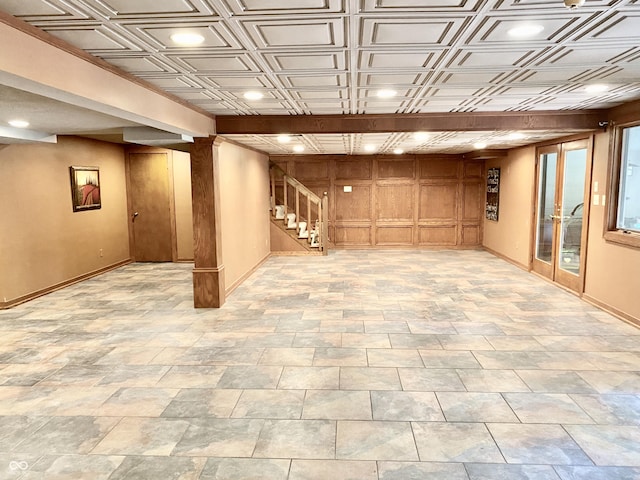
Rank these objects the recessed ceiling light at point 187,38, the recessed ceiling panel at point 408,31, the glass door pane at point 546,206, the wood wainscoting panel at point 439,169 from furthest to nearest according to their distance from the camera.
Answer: the wood wainscoting panel at point 439,169, the glass door pane at point 546,206, the recessed ceiling light at point 187,38, the recessed ceiling panel at point 408,31

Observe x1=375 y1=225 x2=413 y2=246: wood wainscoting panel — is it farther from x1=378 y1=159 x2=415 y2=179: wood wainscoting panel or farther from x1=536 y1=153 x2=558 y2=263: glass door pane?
x1=536 y1=153 x2=558 y2=263: glass door pane

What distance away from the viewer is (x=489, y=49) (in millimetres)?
2770

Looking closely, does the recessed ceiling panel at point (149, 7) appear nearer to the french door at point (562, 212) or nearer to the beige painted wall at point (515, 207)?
the french door at point (562, 212)

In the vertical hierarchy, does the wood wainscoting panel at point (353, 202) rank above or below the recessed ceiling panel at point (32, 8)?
below

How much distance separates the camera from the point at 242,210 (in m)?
7.32

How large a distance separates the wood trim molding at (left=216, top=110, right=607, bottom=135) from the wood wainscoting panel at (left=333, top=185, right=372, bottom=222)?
5.30m

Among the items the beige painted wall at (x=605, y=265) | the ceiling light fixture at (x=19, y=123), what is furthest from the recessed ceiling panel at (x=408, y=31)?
the ceiling light fixture at (x=19, y=123)

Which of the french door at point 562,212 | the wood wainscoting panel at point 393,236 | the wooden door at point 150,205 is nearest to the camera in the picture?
the french door at point 562,212

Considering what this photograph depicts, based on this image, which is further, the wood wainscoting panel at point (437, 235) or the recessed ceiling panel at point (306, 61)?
the wood wainscoting panel at point (437, 235)

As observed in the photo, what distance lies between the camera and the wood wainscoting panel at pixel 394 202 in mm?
10633

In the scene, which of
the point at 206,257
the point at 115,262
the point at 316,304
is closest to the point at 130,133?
the point at 206,257

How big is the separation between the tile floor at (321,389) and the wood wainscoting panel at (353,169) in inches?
197

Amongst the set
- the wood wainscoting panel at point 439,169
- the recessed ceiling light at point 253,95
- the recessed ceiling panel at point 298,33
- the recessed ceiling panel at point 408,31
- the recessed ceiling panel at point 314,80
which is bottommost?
the wood wainscoting panel at point 439,169

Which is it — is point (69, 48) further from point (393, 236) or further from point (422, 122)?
point (393, 236)
